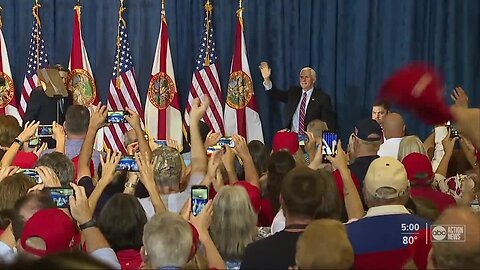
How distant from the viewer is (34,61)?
9609 millimetres

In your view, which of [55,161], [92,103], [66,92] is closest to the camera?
[55,161]

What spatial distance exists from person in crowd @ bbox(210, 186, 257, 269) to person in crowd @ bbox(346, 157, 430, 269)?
0.41m

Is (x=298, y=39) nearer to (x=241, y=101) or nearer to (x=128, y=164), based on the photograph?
(x=241, y=101)

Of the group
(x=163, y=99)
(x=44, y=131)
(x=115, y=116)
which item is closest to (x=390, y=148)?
(x=115, y=116)

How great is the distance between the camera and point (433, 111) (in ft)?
7.63

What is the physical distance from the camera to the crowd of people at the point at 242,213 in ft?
8.34

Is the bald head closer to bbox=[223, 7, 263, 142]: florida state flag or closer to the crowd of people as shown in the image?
the crowd of people

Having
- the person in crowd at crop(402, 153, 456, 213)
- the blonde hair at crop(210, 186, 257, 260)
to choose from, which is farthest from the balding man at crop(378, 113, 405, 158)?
the blonde hair at crop(210, 186, 257, 260)

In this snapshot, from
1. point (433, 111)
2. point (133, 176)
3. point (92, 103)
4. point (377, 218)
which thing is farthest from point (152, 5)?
point (433, 111)

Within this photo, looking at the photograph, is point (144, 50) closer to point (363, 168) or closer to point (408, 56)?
point (408, 56)

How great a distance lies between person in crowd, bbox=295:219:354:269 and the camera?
7.53 ft

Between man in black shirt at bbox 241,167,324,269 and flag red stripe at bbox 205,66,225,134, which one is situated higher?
flag red stripe at bbox 205,66,225,134

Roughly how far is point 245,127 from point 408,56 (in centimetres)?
193

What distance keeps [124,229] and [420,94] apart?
1.36 meters
